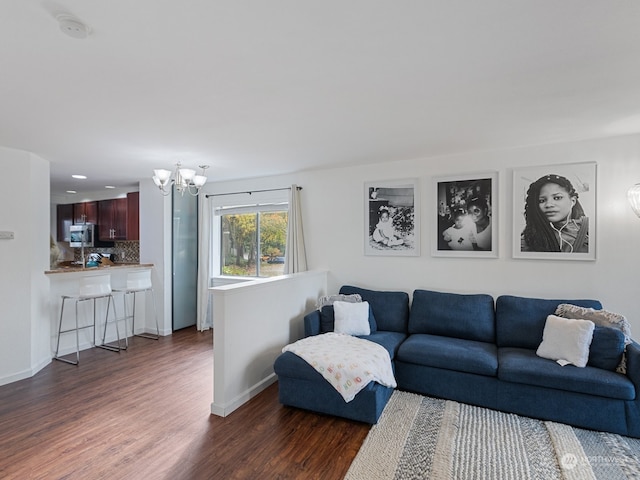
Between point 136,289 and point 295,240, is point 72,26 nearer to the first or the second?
point 295,240

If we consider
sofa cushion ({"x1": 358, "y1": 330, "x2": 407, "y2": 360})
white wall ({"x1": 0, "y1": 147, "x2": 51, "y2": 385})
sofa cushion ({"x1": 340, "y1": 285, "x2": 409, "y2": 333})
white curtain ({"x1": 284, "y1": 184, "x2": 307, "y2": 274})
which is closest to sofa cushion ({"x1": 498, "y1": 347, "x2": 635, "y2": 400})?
sofa cushion ({"x1": 358, "y1": 330, "x2": 407, "y2": 360})

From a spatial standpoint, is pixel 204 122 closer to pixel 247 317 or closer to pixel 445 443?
pixel 247 317

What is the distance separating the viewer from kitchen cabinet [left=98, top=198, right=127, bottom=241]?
603 centimetres

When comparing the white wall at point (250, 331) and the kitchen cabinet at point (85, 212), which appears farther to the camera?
the kitchen cabinet at point (85, 212)

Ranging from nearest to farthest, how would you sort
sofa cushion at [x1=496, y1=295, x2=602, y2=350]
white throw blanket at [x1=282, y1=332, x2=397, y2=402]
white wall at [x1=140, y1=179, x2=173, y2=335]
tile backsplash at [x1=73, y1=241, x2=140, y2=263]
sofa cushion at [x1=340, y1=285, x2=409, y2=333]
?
white throw blanket at [x1=282, y1=332, x2=397, y2=402]
sofa cushion at [x1=496, y1=295, x2=602, y2=350]
sofa cushion at [x1=340, y1=285, x2=409, y2=333]
white wall at [x1=140, y1=179, x2=173, y2=335]
tile backsplash at [x1=73, y1=241, x2=140, y2=263]

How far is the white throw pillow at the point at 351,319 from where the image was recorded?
357 cm

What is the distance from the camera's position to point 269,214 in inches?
211

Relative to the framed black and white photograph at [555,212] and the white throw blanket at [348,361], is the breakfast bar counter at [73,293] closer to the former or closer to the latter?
the white throw blanket at [348,361]

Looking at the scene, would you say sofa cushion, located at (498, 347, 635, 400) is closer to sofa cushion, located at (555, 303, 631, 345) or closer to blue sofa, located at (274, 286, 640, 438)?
blue sofa, located at (274, 286, 640, 438)

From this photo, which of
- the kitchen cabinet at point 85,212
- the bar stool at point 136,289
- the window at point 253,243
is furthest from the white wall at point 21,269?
the kitchen cabinet at point 85,212

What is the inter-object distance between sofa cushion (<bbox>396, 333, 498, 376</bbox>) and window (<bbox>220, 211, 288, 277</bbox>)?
261 centimetres

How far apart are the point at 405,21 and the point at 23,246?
4341 mm

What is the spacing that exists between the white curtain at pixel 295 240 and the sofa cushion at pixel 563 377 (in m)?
2.69

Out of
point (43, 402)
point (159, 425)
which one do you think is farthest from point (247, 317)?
point (43, 402)
